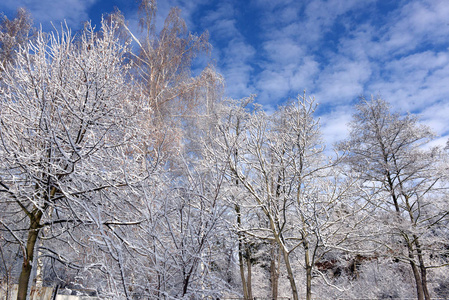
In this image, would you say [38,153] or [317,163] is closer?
[38,153]

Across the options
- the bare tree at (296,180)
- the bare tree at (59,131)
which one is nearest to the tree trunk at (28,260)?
the bare tree at (59,131)

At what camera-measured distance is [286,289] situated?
47.2ft

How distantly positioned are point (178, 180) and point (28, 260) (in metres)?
2.34

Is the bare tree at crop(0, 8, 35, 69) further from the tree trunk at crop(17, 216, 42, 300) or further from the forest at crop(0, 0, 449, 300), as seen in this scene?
the tree trunk at crop(17, 216, 42, 300)

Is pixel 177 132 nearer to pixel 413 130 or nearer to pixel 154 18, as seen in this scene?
pixel 154 18

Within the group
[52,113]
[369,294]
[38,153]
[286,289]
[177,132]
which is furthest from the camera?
[286,289]

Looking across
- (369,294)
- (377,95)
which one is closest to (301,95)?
(377,95)

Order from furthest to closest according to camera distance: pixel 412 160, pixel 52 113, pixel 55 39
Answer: pixel 412 160, pixel 55 39, pixel 52 113

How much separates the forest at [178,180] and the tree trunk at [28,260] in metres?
0.02

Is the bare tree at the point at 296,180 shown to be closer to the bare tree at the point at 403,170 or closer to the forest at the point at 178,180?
the forest at the point at 178,180

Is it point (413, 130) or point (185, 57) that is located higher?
point (185, 57)

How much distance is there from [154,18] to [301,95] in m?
7.23

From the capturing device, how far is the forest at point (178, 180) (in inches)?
87.0

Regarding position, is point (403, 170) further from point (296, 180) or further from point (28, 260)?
point (28, 260)
